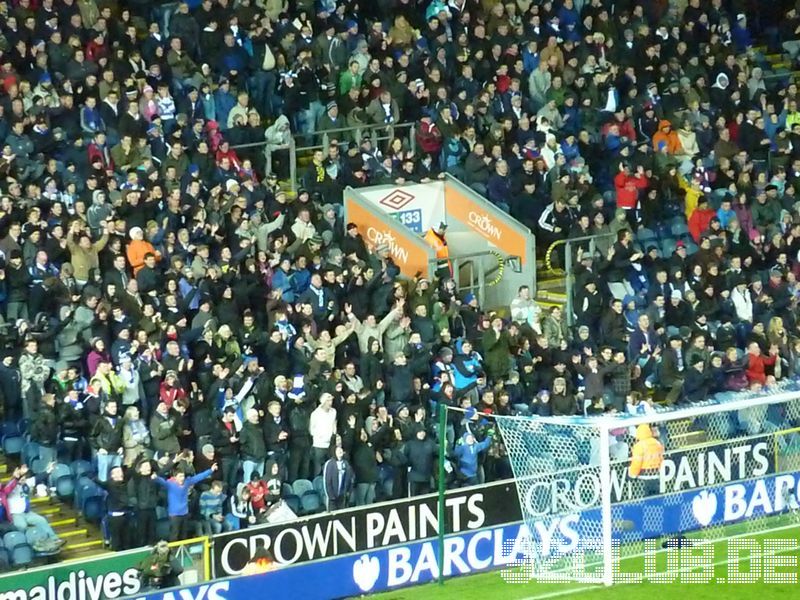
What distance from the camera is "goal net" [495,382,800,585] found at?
65.7ft

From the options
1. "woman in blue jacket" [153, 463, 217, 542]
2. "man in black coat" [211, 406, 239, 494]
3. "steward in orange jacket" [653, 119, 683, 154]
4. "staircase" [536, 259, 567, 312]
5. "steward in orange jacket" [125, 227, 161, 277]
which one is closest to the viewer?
"woman in blue jacket" [153, 463, 217, 542]

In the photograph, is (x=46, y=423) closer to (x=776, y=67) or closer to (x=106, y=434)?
(x=106, y=434)

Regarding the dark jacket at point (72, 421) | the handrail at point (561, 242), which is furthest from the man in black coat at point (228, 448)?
the handrail at point (561, 242)

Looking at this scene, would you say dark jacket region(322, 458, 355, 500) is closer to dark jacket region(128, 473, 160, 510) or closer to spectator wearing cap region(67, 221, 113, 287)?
dark jacket region(128, 473, 160, 510)

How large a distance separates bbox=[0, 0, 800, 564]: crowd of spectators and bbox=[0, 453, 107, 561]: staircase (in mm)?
528

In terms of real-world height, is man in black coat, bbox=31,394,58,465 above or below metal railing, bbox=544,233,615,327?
below

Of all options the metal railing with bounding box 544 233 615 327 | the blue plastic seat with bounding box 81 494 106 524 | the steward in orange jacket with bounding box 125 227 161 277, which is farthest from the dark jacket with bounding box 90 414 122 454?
the metal railing with bounding box 544 233 615 327

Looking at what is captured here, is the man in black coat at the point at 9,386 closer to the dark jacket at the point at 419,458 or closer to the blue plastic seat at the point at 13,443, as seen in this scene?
the blue plastic seat at the point at 13,443

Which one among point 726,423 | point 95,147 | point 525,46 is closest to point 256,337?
point 95,147

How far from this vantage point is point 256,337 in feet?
70.2

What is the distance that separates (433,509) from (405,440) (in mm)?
917

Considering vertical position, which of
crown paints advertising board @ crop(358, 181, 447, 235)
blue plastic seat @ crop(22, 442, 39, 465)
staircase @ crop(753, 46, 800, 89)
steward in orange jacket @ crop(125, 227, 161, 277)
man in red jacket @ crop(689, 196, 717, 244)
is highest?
staircase @ crop(753, 46, 800, 89)

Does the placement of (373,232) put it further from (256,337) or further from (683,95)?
(683,95)

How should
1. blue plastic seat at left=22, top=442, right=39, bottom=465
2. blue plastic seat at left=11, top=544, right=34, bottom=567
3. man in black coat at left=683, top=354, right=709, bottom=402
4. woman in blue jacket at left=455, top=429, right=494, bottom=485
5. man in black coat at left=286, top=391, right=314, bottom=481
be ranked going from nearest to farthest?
blue plastic seat at left=11, top=544, right=34, bottom=567
blue plastic seat at left=22, top=442, right=39, bottom=465
man in black coat at left=286, top=391, right=314, bottom=481
woman in blue jacket at left=455, top=429, right=494, bottom=485
man in black coat at left=683, top=354, right=709, bottom=402
